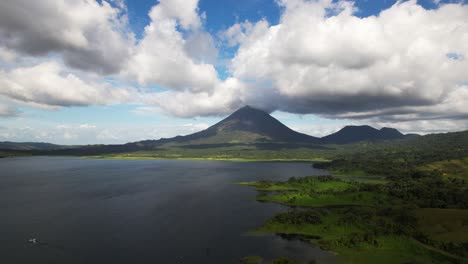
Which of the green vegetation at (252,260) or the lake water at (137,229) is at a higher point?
the lake water at (137,229)

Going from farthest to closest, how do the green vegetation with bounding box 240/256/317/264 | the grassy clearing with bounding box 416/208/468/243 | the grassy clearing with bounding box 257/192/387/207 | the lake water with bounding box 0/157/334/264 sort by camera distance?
the grassy clearing with bounding box 257/192/387/207 < the grassy clearing with bounding box 416/208/468/243 < the lake water with bounding box 0/157/334/264 < the green vegetation with bounding box 240/256/317/264

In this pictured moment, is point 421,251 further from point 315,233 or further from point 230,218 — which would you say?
point 230,218

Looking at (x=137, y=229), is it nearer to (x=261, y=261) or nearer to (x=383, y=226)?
(x=261, y=261)

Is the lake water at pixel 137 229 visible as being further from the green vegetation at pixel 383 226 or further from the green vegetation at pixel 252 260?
the green vegetation at pixel 383 226

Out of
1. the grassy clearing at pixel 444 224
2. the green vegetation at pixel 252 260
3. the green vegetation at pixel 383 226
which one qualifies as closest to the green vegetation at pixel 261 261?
the green vegetation at pixel 252 260

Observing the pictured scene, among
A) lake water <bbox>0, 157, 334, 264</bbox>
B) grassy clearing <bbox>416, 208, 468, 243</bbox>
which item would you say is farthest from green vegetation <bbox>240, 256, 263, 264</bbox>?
grassy clearing <bbox>416, 208, 468, 243</bbox>

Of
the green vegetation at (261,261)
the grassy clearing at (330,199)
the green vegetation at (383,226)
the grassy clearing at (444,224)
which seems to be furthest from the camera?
the grassy clearing at (330,199)

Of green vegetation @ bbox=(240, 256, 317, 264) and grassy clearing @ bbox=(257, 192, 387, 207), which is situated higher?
grassy clearing @ bbox=(257, 192, 387, 207)

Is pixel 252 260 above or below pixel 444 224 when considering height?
below

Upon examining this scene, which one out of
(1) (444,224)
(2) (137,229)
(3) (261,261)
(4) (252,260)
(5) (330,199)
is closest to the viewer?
(3) (261,261)

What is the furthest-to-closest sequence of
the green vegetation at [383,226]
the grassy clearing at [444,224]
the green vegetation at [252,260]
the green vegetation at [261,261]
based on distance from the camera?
the grassy clearing at [444,224] < the green vegetation at [383,226] < the green vegetation at [252,260] < the green vegetation at [261,261]

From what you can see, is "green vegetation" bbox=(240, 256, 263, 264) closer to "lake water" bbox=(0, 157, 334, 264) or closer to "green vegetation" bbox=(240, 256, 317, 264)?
"green vegetation" bbox=(240, 256, 317, 264)

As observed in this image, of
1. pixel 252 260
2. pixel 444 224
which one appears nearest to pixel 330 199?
A: pixel 444 224
